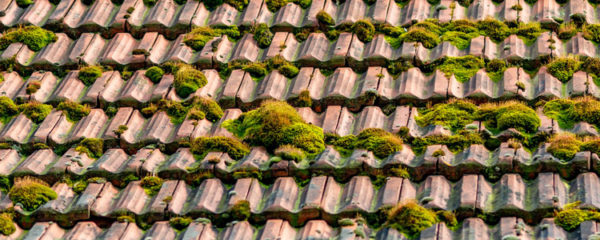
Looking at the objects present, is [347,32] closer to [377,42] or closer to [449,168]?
[377,42]

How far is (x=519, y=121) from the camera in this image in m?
12.0

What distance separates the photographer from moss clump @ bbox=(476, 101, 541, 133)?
1201 centimetres

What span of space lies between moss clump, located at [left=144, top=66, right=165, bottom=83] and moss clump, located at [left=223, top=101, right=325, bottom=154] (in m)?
1.49

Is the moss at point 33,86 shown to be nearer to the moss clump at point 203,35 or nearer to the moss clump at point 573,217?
the moss clump at point 203,35

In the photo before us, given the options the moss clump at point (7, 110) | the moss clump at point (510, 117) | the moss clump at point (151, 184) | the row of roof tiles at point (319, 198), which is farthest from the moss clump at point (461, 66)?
the moss clump at point (7, 110)

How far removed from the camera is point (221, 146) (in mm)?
12297

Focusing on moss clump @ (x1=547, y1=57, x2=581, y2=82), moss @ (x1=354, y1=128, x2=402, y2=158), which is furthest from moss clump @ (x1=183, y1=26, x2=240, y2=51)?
moss clump @ (x1=547, y1=57, x2=581, y2=82)

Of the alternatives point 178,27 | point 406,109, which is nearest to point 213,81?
point 178,27

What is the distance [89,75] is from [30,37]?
1321 millimetres

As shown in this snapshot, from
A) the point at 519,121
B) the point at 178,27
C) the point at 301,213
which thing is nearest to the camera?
the point at 301,213

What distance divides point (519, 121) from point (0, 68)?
689 centimetres

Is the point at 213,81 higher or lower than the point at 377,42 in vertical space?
lower

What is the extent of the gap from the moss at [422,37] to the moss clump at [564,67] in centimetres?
158

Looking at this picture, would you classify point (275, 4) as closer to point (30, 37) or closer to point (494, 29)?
point (494, 29)
